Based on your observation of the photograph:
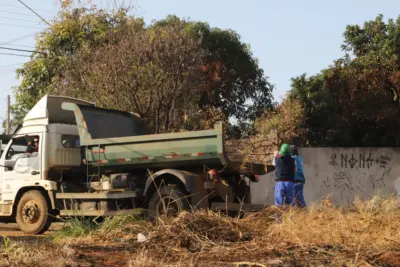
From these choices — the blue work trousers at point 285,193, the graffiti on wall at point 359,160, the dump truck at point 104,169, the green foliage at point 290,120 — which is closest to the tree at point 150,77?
the green foliage at point 290,120

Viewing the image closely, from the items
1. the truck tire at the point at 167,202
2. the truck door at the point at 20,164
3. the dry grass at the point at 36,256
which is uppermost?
the truck door at the point at 20,164

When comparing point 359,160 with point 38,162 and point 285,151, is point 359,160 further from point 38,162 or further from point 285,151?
point 38,162

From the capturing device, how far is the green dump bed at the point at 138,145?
9977mm

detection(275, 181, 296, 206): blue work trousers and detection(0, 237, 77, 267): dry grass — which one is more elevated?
detection(275, 181, 296, 206): blue work trousers

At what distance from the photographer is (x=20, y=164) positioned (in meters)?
12.2

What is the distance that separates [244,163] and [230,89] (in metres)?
14.5

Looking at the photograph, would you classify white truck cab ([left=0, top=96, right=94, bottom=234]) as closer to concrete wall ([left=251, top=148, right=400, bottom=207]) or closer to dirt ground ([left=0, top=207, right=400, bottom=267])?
dirt ground ([left=0, top=207, right=400, bottom=267])

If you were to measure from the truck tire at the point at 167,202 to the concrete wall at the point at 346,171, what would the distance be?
6.84 meters

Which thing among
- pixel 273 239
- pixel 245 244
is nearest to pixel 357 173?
pixel 273 239

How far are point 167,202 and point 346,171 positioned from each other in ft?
27.3

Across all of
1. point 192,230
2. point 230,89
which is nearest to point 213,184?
point 192,230

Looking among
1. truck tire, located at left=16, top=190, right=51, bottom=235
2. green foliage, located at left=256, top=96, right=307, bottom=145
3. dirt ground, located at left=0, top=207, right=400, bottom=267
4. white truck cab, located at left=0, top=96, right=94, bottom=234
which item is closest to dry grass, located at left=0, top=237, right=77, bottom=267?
dirt ground, located at left=0, top=207, right=400, bottom=267

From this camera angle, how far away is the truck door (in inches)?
471

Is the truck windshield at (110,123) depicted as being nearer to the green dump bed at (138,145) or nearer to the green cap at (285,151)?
the green dump bed at (138,145)
